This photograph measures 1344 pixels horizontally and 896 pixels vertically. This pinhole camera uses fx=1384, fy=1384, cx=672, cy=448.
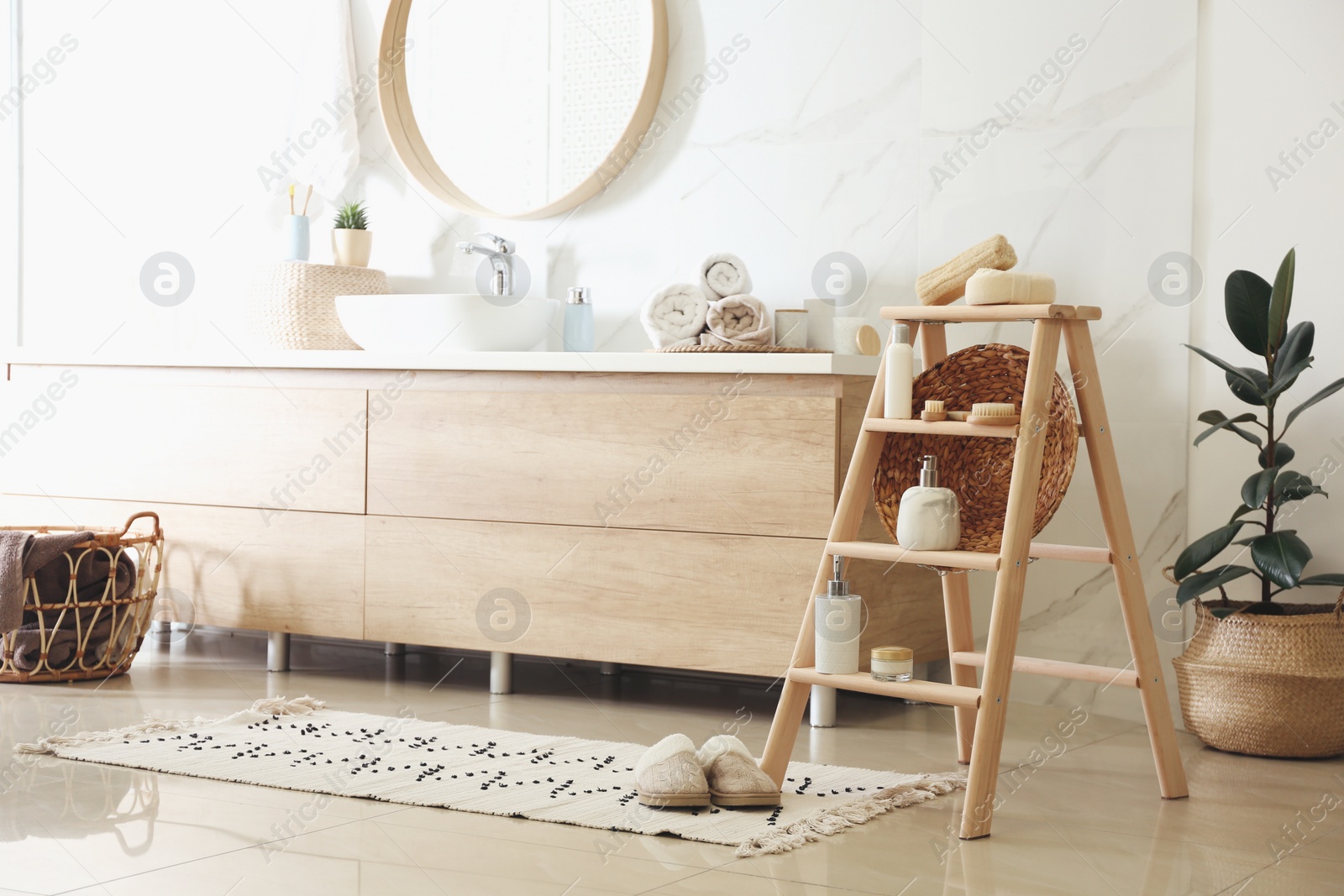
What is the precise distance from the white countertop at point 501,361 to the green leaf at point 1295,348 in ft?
2.25

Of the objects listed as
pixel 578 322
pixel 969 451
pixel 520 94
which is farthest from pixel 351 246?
pixel 969 451

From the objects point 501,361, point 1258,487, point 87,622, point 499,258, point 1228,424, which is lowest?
point 87,622

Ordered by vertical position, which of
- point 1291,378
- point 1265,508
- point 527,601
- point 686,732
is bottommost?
point 686,732

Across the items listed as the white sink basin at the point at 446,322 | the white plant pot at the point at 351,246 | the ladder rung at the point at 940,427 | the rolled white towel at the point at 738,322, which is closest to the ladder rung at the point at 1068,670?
the ladder rung at the point at 940,427

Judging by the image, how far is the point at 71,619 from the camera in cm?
286

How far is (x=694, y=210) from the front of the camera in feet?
10.1

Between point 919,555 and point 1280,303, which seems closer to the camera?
point 919,555

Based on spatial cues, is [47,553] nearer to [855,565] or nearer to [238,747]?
[238,747]

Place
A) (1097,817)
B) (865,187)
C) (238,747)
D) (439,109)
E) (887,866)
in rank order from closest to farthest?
(887,866) → (1097,817) → (238,747) → (865,187) → (439,109)

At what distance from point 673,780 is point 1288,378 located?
1.24m

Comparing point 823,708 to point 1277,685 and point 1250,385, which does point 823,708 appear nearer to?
point 1277,685

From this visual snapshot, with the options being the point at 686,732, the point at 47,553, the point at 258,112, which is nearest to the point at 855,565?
the point at 686,732

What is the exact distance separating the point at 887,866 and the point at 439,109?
231 centimetres

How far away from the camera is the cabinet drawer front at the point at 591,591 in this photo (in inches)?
98.3
